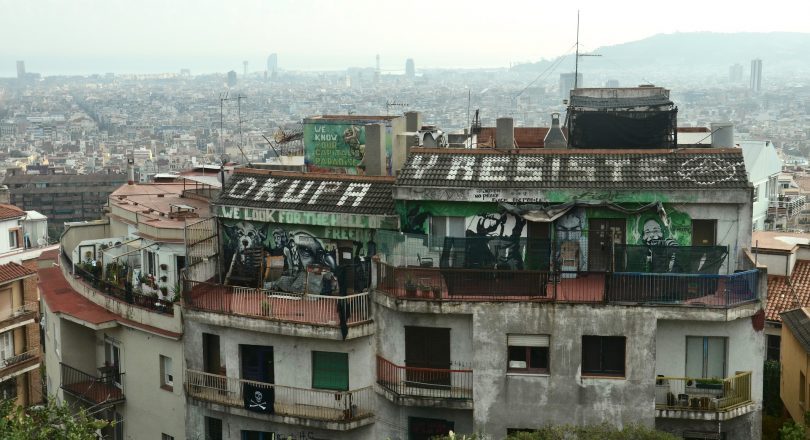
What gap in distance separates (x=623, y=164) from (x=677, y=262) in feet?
7.75

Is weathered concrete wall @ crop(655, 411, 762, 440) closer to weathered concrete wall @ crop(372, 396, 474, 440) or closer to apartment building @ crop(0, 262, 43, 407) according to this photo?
weathered concrete wall @ crop(372, 396, 474, 440)

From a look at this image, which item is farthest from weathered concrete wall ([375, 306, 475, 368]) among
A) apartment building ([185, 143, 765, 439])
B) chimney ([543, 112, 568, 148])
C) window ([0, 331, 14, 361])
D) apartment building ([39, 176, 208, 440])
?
window ([0, 331, 14, 361])

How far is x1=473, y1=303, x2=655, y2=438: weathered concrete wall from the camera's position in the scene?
61.1 feet

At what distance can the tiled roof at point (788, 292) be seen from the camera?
26.9 metres

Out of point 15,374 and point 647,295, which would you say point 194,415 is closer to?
point 647,295

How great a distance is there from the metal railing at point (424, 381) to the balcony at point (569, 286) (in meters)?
1.45

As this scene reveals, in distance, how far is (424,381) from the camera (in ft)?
65.4

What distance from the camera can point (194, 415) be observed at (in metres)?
22.5

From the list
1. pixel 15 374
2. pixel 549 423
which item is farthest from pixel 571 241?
pixel 15 374

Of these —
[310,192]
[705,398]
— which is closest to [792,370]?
[705,398]

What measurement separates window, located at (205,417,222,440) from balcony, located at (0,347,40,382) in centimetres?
1294

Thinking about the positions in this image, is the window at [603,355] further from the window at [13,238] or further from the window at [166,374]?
the window at [13,238]

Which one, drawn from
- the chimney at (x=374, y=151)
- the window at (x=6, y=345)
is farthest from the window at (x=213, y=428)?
the window at (x=6, y=345)

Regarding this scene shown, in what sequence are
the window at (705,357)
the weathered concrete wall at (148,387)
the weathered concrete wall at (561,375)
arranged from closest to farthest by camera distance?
the weathered concrete wall at (561,375)
the window at (705,357)
the weathered concrete wall at (148,387)
